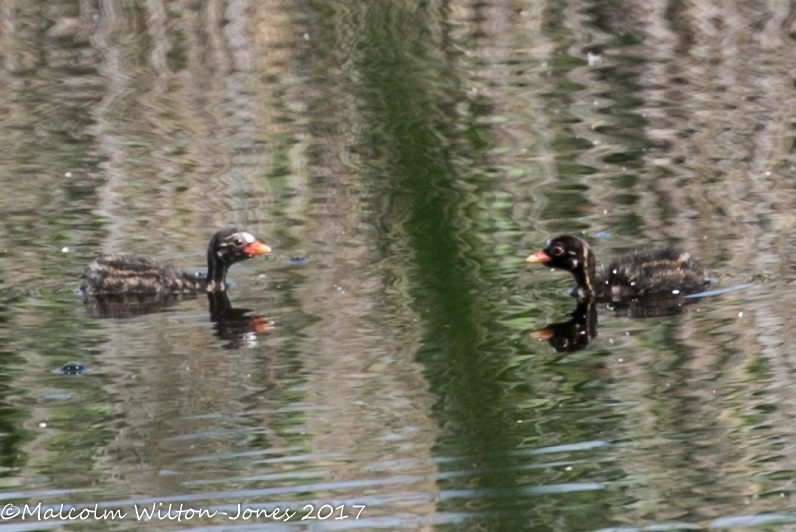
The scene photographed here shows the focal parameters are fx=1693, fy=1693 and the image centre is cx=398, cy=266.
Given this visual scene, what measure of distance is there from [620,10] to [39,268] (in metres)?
9.82

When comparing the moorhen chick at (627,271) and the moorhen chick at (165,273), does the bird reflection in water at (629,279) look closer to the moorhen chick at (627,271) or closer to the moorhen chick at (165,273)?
the moorhen chick at (627,271)

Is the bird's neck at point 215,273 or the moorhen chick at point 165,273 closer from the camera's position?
the moorhen chick at point 165,273

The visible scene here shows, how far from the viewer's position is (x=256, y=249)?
393 inches

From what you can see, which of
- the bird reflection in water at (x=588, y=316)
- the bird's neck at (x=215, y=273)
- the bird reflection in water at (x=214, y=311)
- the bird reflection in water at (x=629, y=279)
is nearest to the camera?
the bird reflection in water at (x=588, y=316)

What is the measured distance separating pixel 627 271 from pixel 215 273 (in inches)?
94.7

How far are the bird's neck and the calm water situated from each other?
0.22 m

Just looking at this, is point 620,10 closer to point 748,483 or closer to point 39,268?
point 39,268

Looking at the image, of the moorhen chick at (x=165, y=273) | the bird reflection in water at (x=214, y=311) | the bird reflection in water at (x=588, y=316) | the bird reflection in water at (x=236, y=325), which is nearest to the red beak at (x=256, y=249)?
the moorhen chick at (x=165, y=273)

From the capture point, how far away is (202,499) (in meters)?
6.33

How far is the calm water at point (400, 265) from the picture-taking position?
21.0ft

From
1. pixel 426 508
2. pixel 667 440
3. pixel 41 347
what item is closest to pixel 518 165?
pixel 41 347

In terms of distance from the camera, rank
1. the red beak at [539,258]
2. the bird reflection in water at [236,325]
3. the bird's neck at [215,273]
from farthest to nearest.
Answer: the bird's neck at [215,273]
the red beak at [539,258]
the bird reflection in water at [236,325]

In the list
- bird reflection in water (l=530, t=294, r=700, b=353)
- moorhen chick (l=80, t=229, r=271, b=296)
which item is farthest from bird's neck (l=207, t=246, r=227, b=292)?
bird reflection in water (l=530, t=294, r=700, b=353)

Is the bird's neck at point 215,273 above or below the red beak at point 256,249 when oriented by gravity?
below
